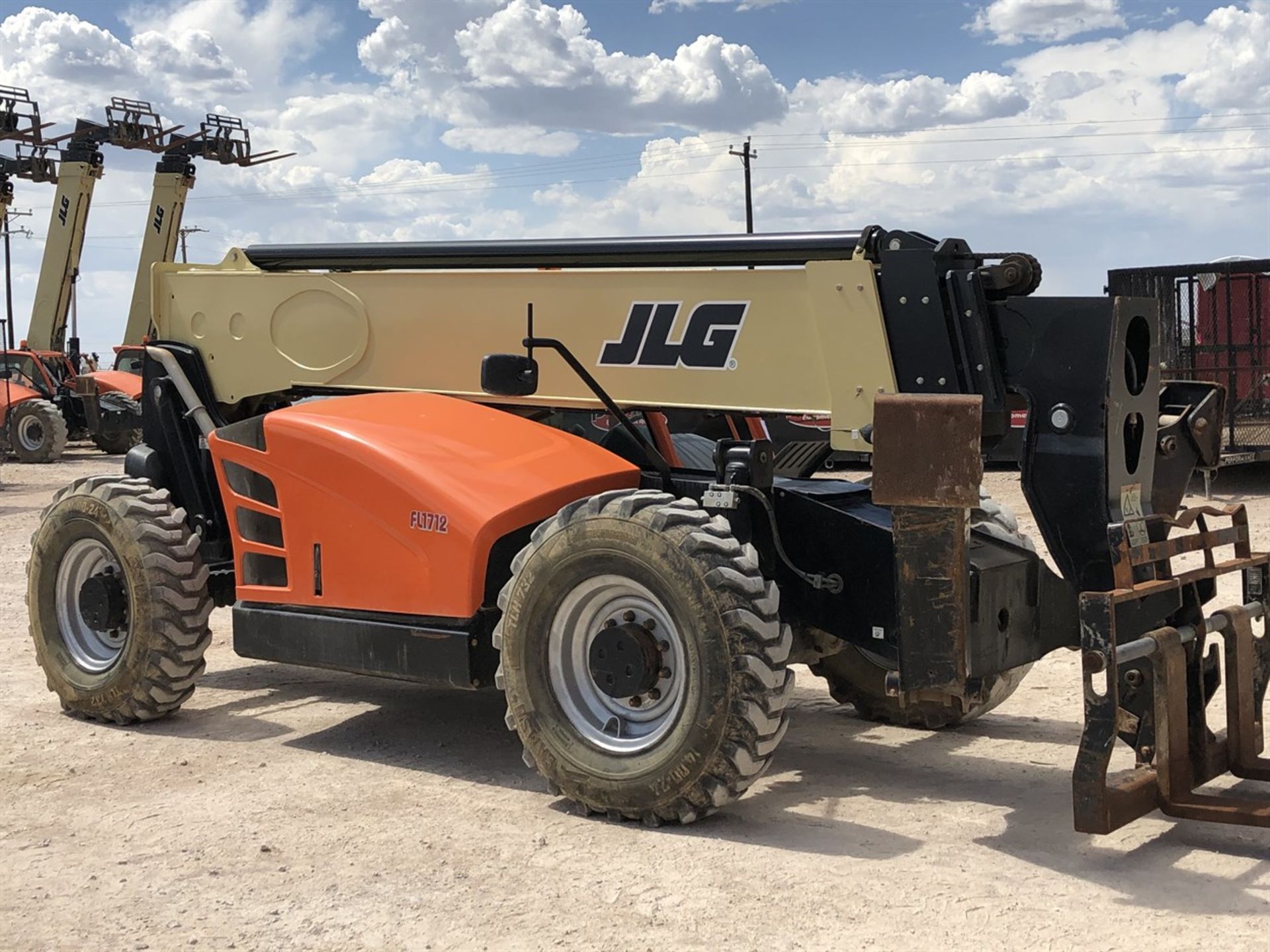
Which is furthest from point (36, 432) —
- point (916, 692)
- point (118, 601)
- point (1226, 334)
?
point (916, 692)

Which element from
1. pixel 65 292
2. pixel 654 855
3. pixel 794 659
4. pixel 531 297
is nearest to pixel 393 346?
pixel 531 297

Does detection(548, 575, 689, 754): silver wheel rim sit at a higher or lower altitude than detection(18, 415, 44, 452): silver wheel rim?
lower

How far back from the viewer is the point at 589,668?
6.01 meters

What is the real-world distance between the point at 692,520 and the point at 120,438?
82.5 feet

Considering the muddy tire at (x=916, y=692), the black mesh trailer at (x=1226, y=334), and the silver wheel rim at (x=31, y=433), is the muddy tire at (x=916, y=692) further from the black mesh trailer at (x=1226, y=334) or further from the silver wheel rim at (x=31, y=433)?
the silver wheel rim at (x=31, y=433)

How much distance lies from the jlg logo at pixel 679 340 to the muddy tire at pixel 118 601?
2.43 metres

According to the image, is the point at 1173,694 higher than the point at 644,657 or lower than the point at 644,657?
lower

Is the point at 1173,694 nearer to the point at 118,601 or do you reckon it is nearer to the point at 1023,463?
the point at 1023,463

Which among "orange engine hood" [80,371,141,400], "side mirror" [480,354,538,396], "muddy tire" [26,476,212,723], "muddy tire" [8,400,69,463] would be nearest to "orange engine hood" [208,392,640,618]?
"side mirror" [480,354,538,396]

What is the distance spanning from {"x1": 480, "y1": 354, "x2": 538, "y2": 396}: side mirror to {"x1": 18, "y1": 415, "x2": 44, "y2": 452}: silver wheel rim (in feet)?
74.1

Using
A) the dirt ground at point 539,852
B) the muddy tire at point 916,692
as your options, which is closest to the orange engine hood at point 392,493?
the dirt ground at point 539,852

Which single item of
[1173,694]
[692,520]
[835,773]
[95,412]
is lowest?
[835,773]

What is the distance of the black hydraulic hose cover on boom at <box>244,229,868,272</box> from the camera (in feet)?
20.3

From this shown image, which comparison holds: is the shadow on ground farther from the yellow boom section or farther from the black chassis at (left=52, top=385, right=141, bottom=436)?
the black chassis at (left=52, top=385, right=141, bottom=436)
